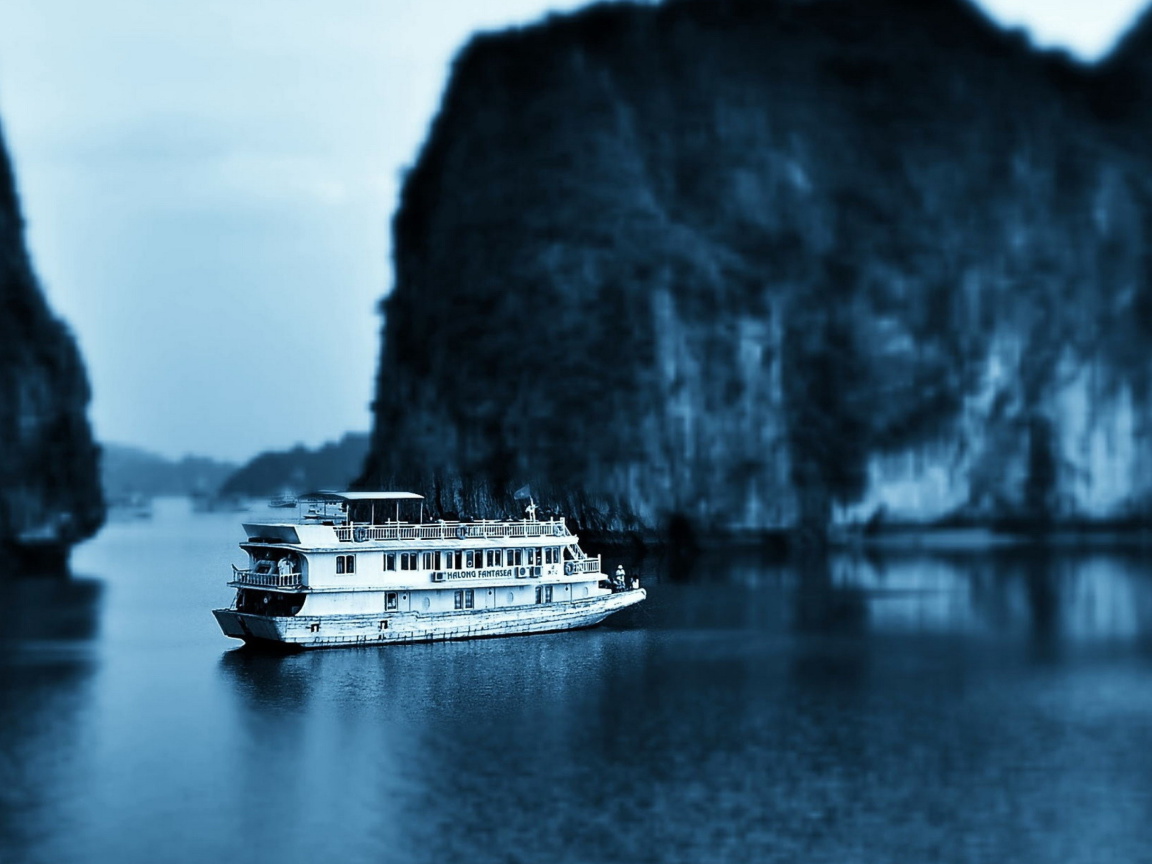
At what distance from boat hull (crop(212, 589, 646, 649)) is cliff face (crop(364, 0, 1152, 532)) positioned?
55.5m

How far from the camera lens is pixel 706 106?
13912 centimetres

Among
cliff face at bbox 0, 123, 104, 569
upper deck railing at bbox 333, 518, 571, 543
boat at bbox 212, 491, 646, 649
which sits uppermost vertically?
cliff face at bbox 0, 123, 104, 569

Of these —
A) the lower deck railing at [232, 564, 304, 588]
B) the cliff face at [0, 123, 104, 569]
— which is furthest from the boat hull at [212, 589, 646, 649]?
the cliff face at [0, 123, 104, 569]

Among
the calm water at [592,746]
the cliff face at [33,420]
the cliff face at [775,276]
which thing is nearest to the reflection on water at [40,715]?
the calm water at [592,746]

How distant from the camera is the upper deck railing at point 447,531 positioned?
1859 inches

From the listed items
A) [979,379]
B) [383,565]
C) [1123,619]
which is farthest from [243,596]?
[979,379]

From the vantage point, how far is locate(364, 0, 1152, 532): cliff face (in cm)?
11912

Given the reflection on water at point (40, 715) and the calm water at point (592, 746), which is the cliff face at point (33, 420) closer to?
the reflection on water at point (40, 715)

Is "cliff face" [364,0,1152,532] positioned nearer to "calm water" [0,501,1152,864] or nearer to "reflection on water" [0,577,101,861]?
"reflection on water" [0,577,101,861]

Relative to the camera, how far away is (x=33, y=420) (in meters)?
122

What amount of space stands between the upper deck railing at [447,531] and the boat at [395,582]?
5cm

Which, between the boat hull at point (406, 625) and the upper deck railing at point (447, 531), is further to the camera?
the upper deck railing at point (447, 531)

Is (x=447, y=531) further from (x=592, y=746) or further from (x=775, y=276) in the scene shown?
(x=775, y=276)

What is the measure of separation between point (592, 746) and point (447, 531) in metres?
18.6
